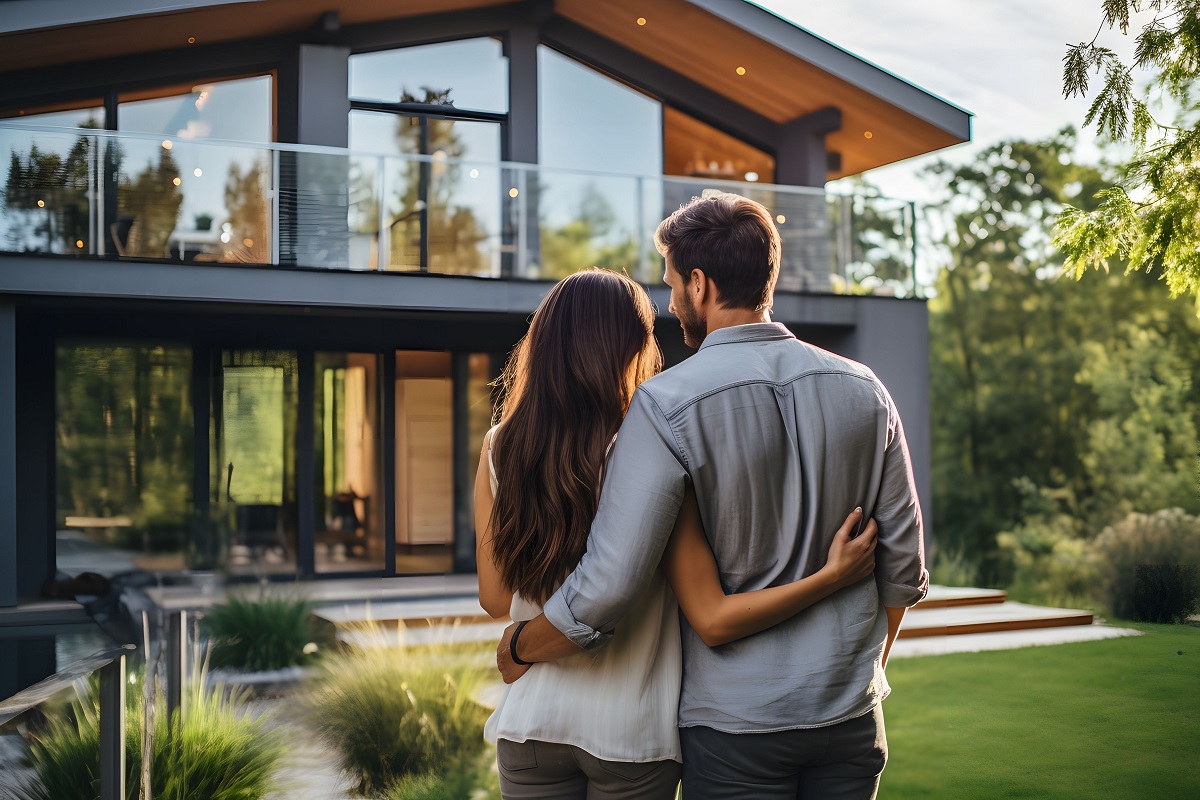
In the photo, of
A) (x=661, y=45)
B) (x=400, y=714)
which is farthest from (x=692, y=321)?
(x=661, y=45)

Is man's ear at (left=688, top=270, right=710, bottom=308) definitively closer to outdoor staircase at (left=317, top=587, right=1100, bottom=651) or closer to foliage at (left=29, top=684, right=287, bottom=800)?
foliage at (left=29, top=684, right=287, bottom=800)

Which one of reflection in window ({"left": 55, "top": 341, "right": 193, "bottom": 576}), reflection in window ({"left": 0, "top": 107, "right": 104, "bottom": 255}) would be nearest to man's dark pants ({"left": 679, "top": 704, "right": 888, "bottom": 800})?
reflection in window ({"left": 0, "top": 107, "right": 104, "bottom": 255})

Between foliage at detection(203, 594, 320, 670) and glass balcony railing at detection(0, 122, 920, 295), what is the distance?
127 inches

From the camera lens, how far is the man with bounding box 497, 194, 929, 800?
1.71 meters

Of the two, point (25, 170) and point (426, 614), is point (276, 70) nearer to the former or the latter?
point (25, 170)

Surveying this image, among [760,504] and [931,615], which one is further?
[931,615]

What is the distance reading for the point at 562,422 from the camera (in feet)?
6.26

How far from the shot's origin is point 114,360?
10.0 m

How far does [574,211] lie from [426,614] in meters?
3.98

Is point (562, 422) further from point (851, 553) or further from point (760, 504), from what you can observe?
point (851, 553)

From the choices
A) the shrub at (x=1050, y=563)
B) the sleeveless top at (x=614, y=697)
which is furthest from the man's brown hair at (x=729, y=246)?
the shrub at (x=1050, y=563)

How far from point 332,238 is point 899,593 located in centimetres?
805

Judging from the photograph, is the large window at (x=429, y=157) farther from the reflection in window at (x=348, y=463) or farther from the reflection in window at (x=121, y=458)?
the reflection in window at (x=121, y=458)

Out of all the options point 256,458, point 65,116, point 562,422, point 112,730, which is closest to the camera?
point 562,422
